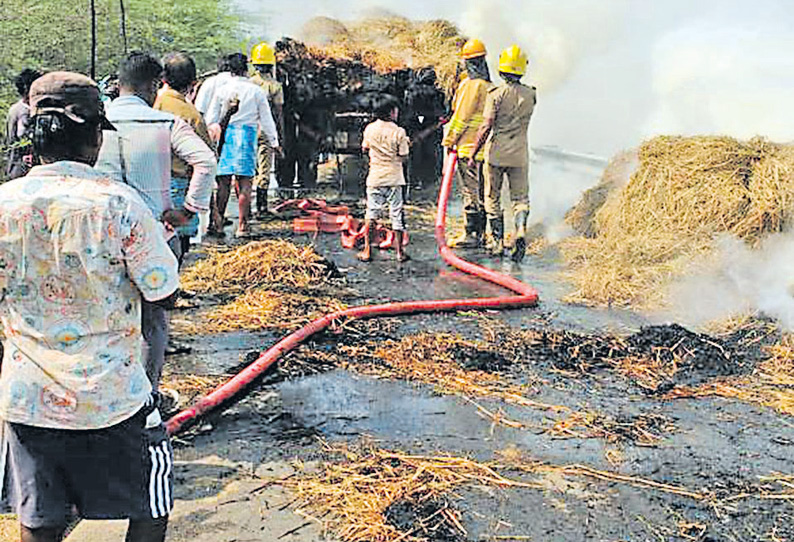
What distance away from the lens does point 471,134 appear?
10266 millimetres

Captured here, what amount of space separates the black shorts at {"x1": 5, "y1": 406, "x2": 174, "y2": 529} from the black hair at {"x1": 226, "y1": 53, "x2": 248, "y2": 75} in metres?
7.85

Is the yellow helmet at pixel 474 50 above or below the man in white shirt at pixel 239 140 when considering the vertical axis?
above

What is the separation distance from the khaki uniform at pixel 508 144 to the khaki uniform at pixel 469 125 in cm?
37

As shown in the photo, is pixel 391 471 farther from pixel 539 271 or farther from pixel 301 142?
pixel 301 142

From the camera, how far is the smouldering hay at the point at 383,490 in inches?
152

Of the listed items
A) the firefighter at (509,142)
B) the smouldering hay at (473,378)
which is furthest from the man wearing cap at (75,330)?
the firefighter at (509,142)

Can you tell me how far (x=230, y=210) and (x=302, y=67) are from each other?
2.62 meters

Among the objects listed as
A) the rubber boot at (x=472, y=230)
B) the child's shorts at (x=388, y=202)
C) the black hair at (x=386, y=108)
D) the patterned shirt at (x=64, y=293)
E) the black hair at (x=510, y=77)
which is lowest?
the rubber boot at (x=472, y=230)

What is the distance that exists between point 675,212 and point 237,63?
17.3 ft

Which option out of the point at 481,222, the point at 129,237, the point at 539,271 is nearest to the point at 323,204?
the point at 481,222

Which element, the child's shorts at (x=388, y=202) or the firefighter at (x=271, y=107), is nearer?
the child's shorts at (x=388, y=202)

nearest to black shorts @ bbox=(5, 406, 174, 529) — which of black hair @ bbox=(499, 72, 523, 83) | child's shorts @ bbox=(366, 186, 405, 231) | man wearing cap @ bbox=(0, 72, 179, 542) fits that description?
man wearing cap @ bbox=(0, 72, 179, 542)

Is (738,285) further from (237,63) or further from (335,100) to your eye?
(335,100)

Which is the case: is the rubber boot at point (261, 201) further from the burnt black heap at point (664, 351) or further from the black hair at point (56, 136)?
the black hair at point (56, 136)
